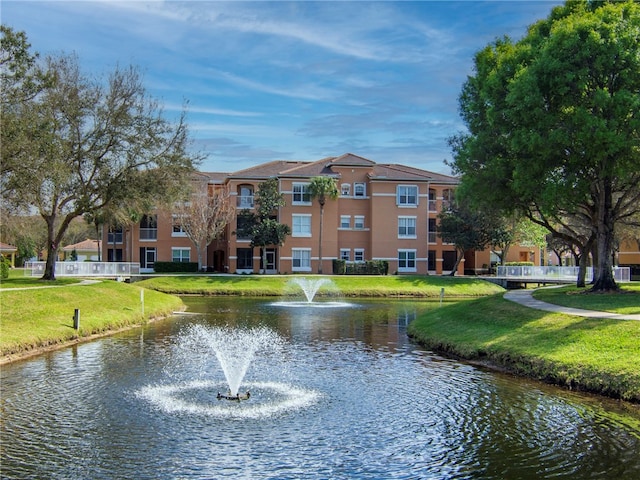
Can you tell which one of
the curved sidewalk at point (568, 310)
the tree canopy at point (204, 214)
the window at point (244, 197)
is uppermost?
Result: the window at point (244, 197)

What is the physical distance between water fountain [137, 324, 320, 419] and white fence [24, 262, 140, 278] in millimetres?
31259

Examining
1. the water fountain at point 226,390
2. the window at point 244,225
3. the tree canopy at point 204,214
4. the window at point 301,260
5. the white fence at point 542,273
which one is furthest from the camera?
the window at point 301,260

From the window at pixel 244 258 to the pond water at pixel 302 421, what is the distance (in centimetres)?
4835

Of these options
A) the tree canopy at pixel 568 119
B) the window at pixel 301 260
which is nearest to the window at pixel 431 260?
the window at pixel 301 260

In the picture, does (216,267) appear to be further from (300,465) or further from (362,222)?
(300,465)

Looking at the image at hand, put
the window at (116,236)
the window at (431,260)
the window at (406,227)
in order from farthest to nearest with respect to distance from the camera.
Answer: the window at (116,236) < the window at (431,260) < the window at (406,227)

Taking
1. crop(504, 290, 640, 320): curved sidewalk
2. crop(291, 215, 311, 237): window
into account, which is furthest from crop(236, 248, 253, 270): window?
crop(504, 290, 640, 320): curved sidewalk

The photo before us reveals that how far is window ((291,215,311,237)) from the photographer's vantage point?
7094cm

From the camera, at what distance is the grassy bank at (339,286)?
56.4m

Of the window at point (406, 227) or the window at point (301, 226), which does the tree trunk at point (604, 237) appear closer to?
the window at point (406, 227)

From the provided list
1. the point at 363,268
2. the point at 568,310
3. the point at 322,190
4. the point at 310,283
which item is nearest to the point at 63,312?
the point at 568,310

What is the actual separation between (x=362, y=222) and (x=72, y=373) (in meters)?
55.0

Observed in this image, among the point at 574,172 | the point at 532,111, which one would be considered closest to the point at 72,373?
the point at 532,111

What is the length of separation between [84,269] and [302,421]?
4492cm
